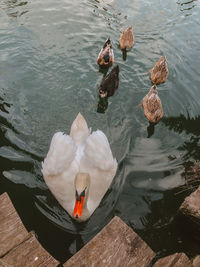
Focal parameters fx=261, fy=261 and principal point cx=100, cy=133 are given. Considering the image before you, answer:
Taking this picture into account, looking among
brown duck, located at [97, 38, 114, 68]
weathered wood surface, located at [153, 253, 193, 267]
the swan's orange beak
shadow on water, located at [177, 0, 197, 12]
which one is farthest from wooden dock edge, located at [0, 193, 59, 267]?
shadow on water, located at [177, 0, 197, 12]

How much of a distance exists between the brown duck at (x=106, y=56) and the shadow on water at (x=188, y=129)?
2122mm

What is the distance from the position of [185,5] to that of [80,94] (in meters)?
6.22

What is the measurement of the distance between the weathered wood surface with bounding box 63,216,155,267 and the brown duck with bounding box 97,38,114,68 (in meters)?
4.60

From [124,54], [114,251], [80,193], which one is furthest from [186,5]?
[114,251]

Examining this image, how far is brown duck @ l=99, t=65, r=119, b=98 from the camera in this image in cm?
566

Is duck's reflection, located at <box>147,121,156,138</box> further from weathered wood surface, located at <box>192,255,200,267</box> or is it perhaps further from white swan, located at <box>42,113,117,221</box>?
weathered wood surface, located at <box>192,255,200,267</box>

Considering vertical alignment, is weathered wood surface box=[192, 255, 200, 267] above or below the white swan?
below

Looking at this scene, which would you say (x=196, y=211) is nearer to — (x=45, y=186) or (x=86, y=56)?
(x=45, y=186)

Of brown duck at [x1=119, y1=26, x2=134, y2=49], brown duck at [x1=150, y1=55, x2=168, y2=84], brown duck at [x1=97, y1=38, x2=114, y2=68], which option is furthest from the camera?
brown duck at [x1=119, y1=26, x2=134, y2=49]

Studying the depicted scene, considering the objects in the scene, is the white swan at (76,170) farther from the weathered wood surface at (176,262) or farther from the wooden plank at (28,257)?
the weathered wood surface at (176,262)

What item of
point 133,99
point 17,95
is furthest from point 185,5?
point 17,95

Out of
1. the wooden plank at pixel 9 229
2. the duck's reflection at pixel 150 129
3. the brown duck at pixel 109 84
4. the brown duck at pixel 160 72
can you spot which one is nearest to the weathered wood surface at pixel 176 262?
the wooden plank at pixel 9 229

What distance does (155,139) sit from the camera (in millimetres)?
5379

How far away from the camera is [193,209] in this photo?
3520mm
